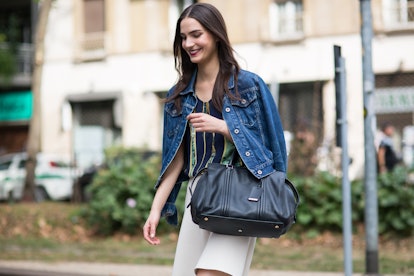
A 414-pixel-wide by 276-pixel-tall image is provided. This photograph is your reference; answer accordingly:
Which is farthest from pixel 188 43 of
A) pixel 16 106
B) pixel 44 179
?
pixel 16 106

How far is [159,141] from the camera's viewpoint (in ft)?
78.6

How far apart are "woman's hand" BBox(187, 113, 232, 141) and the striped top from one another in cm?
13

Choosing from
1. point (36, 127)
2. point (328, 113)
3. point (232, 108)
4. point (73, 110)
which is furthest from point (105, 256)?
point (73, 110)

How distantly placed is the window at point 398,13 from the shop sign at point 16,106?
1359 centimetres

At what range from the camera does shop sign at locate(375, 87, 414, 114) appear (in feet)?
64.0

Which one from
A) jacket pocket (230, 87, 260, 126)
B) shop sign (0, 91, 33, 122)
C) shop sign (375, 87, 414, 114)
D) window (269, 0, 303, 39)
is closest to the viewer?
jacket pocket (230, 87, 260, 126)

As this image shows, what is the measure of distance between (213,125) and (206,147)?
21 centimetres

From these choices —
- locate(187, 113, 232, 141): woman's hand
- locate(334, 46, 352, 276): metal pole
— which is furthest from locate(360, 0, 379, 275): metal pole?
locate(187, 113, 232, 141): woman's hand

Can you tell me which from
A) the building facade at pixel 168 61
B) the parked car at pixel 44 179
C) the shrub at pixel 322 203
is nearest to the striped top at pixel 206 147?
the shrub at pixel 322 203

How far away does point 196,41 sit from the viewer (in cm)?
324

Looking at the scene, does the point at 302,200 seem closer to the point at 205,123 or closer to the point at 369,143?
the point at 369,143

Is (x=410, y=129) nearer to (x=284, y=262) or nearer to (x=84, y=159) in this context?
(x=84, y=159)

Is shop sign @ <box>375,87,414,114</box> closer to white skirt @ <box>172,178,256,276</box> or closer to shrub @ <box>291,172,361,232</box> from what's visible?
shrub @ <box>291,172,361,232</box>

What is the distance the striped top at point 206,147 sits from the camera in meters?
3.27
